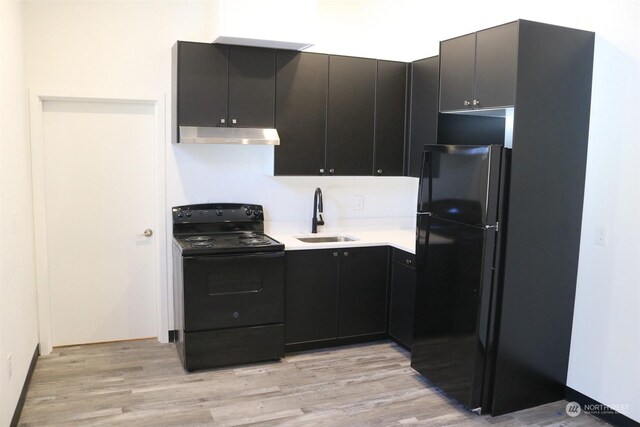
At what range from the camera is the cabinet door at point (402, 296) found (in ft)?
12.8

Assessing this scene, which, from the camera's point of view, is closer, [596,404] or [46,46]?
[596,404]

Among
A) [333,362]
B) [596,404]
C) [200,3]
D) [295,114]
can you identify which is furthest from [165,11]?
[596,404]

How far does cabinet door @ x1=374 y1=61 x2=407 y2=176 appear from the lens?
427cm

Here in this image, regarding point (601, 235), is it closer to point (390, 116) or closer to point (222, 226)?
point (390, 116)

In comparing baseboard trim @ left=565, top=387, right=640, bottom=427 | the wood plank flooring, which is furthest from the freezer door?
baseboard trim @ left=565, top=387, right=640, bottom=427

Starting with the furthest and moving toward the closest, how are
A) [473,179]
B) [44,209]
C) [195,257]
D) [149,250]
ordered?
[149,250] < [44,209] < [195,257] < [473,179]

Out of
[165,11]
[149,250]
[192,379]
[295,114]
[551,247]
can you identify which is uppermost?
[165,11]

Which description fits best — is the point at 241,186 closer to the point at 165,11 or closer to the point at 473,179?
the point at 165,11

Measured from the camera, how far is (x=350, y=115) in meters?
4.21

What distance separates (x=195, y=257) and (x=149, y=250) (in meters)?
0.84

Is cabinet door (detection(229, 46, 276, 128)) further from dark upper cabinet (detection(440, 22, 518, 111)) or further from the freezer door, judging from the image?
the freezer door

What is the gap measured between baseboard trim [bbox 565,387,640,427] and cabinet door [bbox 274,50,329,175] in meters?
2.28

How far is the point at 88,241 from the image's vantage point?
4047 mm

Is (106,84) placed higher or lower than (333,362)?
higher
